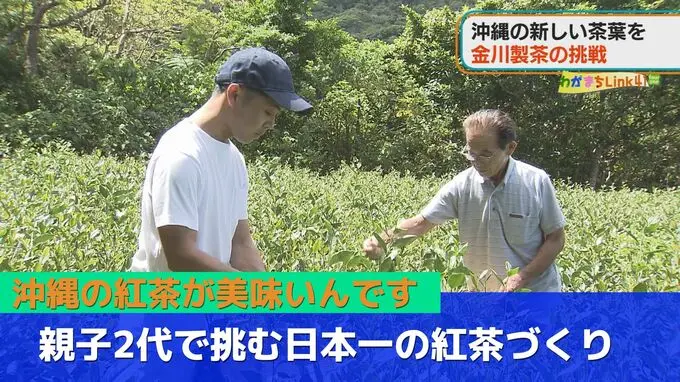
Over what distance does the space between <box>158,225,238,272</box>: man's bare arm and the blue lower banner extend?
5.2 inches

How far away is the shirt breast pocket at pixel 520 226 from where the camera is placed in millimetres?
2555

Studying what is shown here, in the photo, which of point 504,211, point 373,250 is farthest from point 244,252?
point 504,211

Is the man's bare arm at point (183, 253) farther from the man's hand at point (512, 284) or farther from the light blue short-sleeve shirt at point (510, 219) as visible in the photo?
the light blue short-sleeve shirt at point (510, 219)

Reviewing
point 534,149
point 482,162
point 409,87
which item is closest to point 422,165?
point 409,87

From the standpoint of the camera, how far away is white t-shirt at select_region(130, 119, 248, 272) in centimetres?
168

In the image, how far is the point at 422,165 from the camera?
15062 millimetres

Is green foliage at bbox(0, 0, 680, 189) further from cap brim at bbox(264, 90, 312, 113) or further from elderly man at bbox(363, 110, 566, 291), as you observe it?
cap brim at bbox(264, 90, 312, 113)

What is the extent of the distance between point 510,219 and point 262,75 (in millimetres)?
1239

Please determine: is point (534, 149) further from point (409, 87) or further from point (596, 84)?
point (409, 87)

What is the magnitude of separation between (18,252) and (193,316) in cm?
102

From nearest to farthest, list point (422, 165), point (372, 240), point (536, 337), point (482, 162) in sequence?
point (536, 337) → point (372, 240) → point (482, 162) → point (422, 165)

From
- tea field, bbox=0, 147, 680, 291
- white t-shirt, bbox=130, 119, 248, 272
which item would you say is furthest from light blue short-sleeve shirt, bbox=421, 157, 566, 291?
white t-shirt, bbox=130, 119, 248, 272
